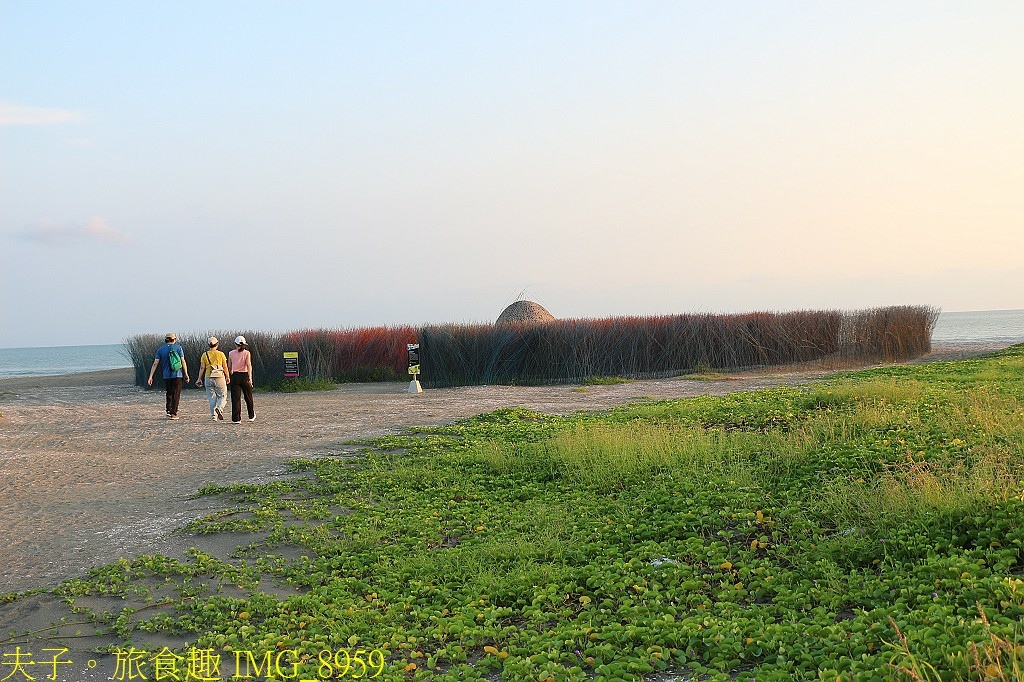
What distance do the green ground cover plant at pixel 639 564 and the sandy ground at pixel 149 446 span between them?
706mm

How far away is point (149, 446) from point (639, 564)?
9.31 meters

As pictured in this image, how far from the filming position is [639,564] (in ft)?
19.7

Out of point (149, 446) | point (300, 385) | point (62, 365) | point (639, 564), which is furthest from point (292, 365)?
point (62, 365)

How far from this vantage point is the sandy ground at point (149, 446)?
7387mm

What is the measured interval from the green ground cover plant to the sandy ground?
71 cm

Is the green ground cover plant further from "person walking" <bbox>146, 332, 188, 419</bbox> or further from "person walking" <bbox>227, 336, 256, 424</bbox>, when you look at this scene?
"person walking" <bbox>146, 332, 188, 419</bbox>

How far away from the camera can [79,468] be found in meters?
10.9

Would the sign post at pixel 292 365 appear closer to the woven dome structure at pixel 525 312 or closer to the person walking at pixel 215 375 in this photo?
the woven dome structure at pixel 525 312

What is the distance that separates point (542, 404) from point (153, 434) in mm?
7592

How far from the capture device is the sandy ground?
24.2ft

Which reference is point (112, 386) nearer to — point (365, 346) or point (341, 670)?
point (365, 346)

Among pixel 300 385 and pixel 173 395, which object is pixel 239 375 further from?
pixel 300 385

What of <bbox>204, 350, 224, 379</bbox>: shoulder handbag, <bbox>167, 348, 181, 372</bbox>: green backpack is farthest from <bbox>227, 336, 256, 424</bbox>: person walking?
<bbox>167, 348, 181, 372</bbox>: green backpack

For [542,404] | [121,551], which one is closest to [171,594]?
[121,551]
